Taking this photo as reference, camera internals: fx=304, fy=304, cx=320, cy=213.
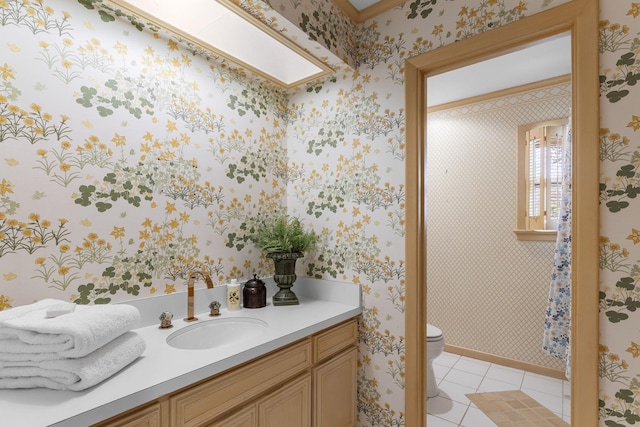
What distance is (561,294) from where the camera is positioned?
2285 mm

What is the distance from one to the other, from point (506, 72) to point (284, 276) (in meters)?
2.42

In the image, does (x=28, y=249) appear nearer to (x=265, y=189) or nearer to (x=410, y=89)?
(x=265, y=189)

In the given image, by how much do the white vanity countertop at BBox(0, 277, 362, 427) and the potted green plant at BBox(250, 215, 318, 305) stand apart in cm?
8

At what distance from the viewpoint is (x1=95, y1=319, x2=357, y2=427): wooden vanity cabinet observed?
0.96 metres

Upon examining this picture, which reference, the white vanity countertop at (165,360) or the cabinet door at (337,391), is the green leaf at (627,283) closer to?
the white vanity countertop at (165,360)

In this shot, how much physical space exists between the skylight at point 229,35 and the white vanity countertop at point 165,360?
1.29 metres

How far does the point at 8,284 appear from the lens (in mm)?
1061

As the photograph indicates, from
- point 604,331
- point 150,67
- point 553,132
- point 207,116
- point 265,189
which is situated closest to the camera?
point 604,331

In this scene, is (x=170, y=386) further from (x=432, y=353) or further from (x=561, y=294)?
(x=561, y=294)

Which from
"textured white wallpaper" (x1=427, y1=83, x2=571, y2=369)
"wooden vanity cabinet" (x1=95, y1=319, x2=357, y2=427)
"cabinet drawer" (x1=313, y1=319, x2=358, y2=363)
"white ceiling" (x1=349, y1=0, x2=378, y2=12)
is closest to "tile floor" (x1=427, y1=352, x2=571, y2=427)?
"textured white wallpaper" (x1=427, y1=83, x2=571, y2=369)

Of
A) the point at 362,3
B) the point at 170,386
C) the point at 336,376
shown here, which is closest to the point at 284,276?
the point at 336,376

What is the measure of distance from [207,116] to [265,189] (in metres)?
0.58

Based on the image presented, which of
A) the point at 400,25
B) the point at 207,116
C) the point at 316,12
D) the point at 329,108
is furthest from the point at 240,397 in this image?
the point at 400,25

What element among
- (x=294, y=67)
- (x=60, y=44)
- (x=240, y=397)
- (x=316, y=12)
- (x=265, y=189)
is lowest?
(x=240, y=397)
